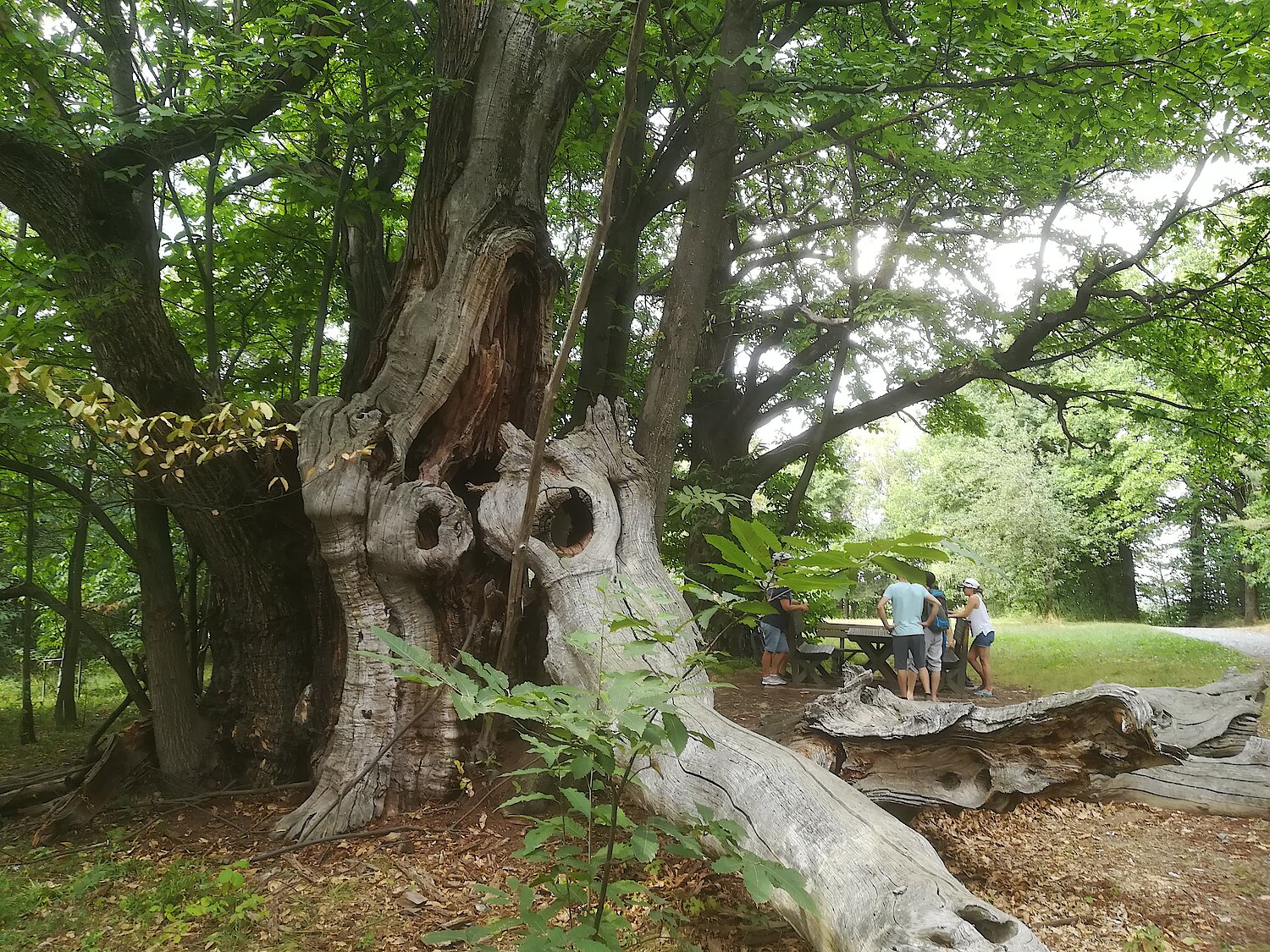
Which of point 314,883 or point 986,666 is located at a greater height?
point 986,666

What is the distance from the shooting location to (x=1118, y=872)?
12.3 ft

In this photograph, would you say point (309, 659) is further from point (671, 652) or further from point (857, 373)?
point (857, 373)

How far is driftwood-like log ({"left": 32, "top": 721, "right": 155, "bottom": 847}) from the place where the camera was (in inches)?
164

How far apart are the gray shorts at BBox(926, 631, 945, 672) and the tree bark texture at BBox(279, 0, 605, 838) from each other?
548cm

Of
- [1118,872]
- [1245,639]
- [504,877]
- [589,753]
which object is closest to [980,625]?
[1118,872]

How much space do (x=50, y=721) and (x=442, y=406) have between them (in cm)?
771

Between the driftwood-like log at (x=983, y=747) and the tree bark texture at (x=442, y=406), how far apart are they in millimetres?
2049

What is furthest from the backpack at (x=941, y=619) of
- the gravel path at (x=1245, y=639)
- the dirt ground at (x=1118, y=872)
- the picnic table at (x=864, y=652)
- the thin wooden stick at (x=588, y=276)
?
the gravel path at (x=1245, y=639)

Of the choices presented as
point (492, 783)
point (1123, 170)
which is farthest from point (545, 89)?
point (1123, 170)

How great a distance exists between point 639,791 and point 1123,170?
12.1 m

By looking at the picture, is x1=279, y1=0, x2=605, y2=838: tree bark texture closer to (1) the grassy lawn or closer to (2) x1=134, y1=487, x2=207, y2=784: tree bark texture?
(1) the grassy lawn

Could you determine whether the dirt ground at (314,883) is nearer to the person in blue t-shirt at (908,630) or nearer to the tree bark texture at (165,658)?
the tree bark texture at (165,658)

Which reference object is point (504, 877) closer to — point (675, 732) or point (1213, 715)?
point (675, 732)

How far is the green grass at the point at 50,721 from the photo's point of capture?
21.1 ft
